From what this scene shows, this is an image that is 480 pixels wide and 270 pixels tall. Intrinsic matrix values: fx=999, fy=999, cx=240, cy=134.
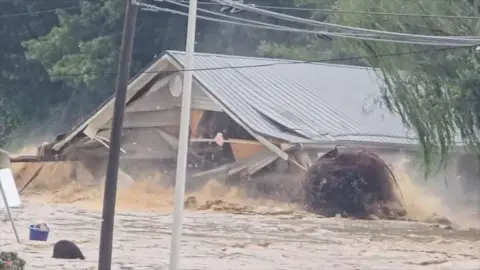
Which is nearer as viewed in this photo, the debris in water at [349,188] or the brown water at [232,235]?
the brown water at [232,235]

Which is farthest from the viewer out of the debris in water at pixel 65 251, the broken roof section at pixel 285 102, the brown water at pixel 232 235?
the broken roof section at pixel 285 102

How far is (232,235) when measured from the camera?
27.5 meters

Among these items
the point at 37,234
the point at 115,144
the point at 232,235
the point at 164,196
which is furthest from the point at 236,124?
the point at 115,144

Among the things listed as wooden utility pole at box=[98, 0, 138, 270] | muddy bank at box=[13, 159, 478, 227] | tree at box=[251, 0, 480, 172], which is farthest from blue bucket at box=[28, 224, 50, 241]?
muddy bank at box=[13, 159, 478, 227]

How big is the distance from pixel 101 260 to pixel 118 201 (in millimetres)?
20884

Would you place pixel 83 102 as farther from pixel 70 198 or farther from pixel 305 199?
pixel 305 199

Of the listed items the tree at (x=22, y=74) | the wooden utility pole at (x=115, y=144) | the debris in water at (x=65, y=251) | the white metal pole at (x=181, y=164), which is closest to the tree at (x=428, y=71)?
the white metal pole at (x=181, y=164)

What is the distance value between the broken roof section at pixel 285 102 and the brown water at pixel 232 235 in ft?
9.17

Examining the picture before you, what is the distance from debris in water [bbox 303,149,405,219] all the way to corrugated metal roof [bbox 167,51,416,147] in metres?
1.27

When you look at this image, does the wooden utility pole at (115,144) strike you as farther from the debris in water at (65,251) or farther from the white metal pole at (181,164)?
the debris in water at (65,251)

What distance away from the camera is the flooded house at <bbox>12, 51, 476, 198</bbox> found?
37.1 meters

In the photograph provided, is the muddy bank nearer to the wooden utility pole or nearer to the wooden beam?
the wooden beam

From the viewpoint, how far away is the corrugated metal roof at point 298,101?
3759 centimetres

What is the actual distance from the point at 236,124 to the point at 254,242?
43.1 ft
